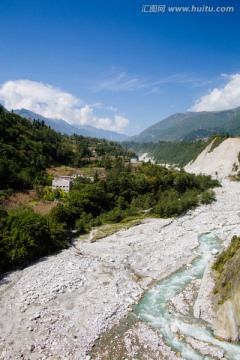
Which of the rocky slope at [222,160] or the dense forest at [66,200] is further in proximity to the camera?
the rocky slope at [222,160]

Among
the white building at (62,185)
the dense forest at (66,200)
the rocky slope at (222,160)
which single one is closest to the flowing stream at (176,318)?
the dense forest at (66,200)

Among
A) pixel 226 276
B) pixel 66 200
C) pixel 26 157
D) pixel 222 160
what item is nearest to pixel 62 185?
pixel 66 200

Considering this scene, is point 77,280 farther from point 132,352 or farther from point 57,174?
point 57,174

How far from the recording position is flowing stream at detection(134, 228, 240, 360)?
18750mm

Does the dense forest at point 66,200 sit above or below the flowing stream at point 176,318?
above

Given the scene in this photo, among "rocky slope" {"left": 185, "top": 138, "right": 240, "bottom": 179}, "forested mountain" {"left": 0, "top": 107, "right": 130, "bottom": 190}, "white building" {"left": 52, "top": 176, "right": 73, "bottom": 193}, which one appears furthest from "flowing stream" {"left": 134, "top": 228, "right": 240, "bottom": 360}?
"rocky slope" {"left": 185, "top": 138, "right": 240, "bottom": 179}

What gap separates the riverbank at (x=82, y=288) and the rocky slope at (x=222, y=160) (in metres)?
61.4

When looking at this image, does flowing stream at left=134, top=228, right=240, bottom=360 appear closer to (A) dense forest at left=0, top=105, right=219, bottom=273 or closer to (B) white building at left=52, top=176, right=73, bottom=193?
(A) dense forest at left=0, top=105, right=219, bottom=273

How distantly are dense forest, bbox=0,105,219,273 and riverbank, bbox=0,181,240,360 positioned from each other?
307 centimetres

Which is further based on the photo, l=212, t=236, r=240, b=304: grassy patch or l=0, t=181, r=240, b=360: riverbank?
l=212, t=236, r=240, b=304: grassy patch

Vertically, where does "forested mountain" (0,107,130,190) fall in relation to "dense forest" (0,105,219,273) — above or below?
above

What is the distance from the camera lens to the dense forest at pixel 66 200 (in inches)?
1292

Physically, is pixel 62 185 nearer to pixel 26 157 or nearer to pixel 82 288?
pixel 26 157

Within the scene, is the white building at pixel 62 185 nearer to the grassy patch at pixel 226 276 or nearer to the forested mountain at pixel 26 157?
the forested mountain at pixel 26 157
